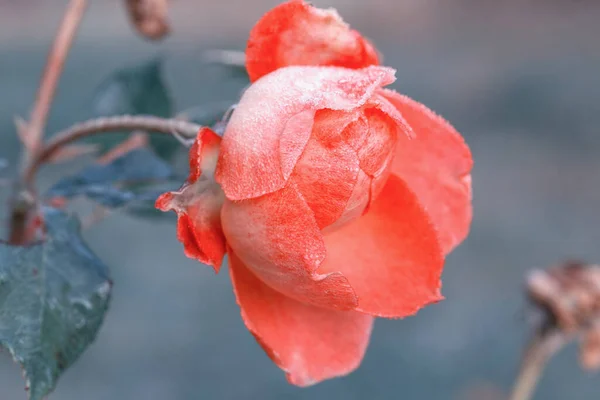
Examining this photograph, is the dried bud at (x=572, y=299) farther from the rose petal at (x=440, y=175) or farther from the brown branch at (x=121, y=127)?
the brown branch at (x=121, y=127)

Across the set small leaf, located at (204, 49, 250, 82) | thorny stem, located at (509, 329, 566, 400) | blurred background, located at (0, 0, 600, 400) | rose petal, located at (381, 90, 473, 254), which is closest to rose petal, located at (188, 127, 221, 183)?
rose petal, located at (381, 90, 473, 254)

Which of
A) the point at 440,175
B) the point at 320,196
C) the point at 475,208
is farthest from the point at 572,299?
the point at 475,208

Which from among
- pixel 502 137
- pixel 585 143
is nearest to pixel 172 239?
pixel 502 137

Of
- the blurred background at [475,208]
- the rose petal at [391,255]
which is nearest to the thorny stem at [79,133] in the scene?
the rose petal at [391,255]

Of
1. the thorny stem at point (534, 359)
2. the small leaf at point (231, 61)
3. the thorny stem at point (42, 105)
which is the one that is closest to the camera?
the thorny stem at point (42, 105)

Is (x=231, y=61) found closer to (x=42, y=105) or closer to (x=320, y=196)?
(x=42, y=105)

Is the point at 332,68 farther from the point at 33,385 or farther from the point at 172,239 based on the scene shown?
the point at 172,239
